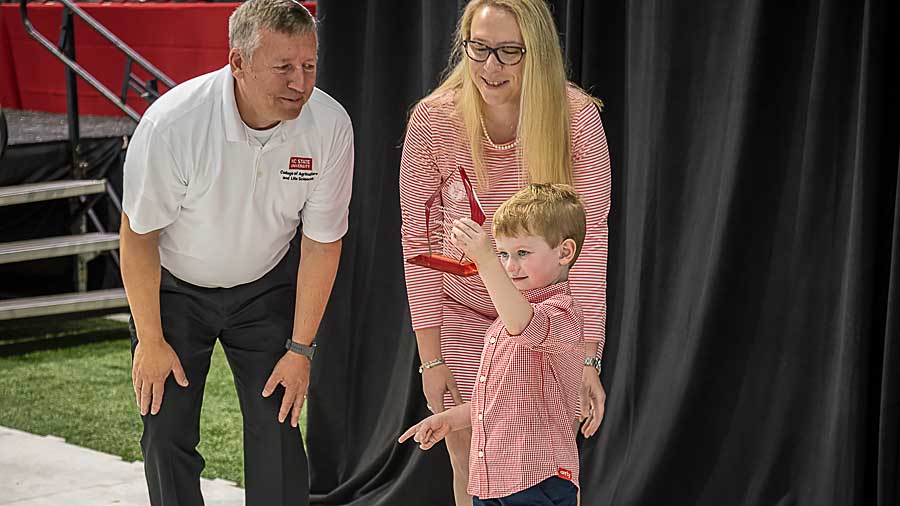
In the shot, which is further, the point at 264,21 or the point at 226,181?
the point at 226,181

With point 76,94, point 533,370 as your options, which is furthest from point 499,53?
point 76,94

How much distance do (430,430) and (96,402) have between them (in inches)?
125

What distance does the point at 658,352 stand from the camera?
3373mm

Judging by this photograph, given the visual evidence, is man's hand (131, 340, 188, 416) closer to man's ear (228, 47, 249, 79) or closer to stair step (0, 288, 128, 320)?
man's ear (228, 47, 249, 79)

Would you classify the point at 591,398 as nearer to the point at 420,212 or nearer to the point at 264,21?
the point at 420,212

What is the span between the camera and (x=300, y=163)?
2703 mm

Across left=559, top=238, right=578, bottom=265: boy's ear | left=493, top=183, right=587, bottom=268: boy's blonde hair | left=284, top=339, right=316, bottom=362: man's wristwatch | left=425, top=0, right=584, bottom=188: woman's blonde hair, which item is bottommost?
left=284, top=339, right=316, bottom=362: man's wristwatch

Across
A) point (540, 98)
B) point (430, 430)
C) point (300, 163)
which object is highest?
point (540, 98)

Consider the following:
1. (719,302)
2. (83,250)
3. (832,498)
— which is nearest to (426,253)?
(719,302)

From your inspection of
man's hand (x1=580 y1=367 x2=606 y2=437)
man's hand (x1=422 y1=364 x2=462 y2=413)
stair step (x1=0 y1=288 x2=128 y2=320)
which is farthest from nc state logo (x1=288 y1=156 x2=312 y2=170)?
stair step (x1=0 y1=288 x2=128 y2=320)

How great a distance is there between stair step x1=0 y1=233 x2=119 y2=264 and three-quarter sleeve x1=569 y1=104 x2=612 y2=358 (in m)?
4.20

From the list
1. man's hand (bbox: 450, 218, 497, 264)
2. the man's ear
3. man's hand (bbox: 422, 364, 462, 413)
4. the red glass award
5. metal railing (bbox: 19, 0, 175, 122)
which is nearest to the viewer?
man's hand (bbox: 450, 218, 497, 264)

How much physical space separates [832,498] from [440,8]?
1.84 meters

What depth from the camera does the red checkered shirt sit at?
230cm
